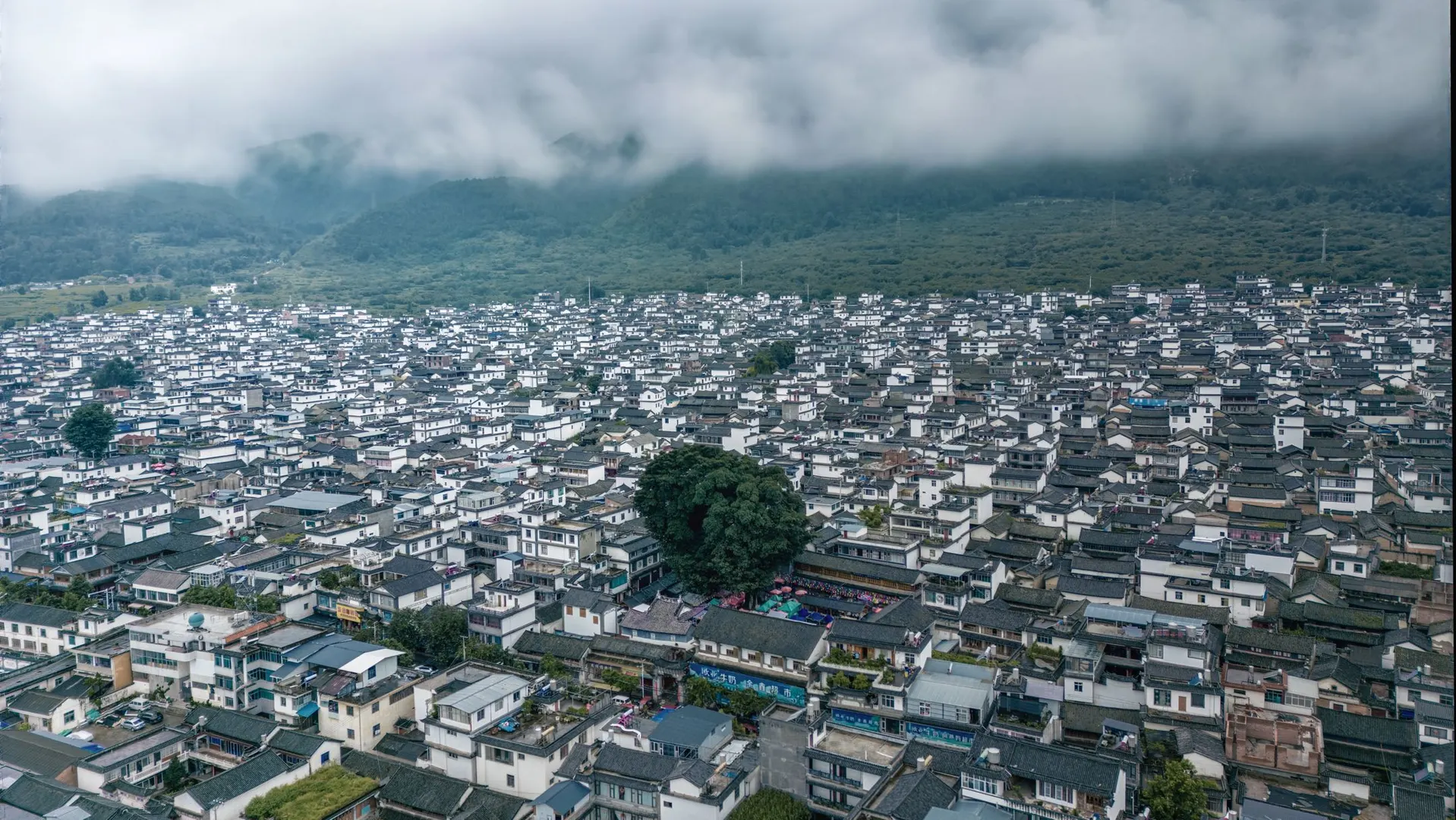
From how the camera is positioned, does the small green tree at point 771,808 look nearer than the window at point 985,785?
No

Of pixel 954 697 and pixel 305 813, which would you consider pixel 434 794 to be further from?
pixel 954 697

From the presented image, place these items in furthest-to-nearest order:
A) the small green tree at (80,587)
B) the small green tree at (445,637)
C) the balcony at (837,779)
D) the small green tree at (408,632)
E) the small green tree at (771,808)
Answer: the small green tree at (80,587)
the small green tree at (408,632)
the small green tree at (445,637)
the balcony at (837,779)
the small green tree at (771,808)

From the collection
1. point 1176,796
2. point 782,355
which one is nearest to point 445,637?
point 1176,796

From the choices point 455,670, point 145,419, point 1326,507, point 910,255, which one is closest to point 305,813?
point 455,670

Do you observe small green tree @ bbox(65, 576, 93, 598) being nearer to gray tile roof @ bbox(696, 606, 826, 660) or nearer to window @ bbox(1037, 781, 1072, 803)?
gray tile roof @ bbox(696, 606, 826, 660)

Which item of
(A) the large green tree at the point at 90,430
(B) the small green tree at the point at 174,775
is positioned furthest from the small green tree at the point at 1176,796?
(A) the large green tree at the point at 90,430

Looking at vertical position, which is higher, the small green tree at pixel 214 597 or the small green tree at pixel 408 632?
the small green tree at pixel 214 597

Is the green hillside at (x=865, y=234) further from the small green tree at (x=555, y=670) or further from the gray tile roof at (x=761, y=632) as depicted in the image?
the small green tree at (x=555, y=670)
